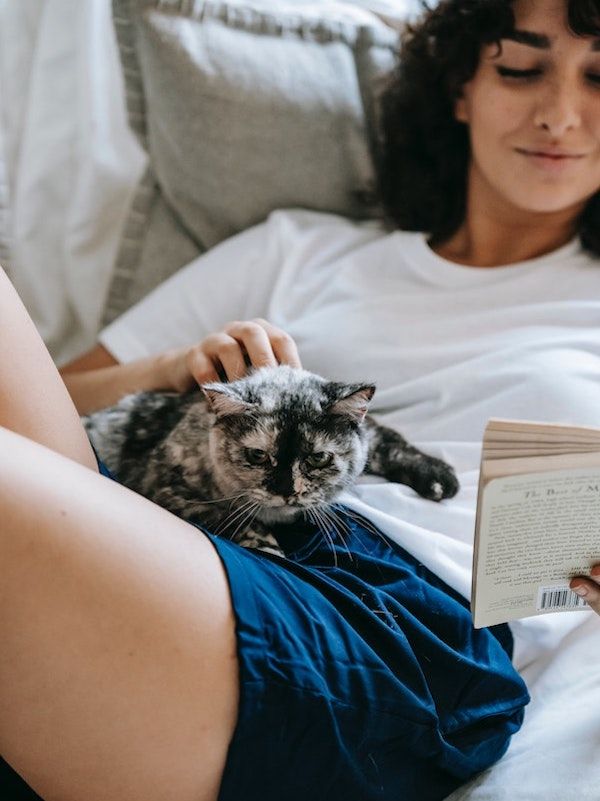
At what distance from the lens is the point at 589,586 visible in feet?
3.25

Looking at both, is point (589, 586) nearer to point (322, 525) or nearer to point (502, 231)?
point (322, 525)

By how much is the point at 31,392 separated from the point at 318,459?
→ 390 millimetres

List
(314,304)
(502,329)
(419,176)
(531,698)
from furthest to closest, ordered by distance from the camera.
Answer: (419,176)
(314,304)
(502,329)
(531,698)

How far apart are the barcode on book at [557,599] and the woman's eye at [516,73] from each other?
34.6 inches

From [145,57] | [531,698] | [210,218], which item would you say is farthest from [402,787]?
[145,57]

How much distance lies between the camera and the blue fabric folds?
0.91 meters

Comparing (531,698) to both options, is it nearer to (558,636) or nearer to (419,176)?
(558,636)

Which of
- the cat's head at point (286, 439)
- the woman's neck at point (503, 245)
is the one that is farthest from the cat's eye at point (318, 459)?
the woman's neck at point (503, 245)

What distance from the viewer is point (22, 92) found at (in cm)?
167

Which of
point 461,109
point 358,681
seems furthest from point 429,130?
point 358,681

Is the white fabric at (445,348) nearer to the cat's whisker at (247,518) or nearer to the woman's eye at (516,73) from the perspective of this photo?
the cat's whisker at (247,518)

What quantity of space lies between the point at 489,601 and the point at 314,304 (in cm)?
73

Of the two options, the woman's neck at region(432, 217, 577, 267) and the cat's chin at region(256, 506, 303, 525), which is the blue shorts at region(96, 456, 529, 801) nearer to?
the cat's chin at region(256, 506, 303, 525)

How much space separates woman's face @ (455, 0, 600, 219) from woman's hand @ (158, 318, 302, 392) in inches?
20.2
